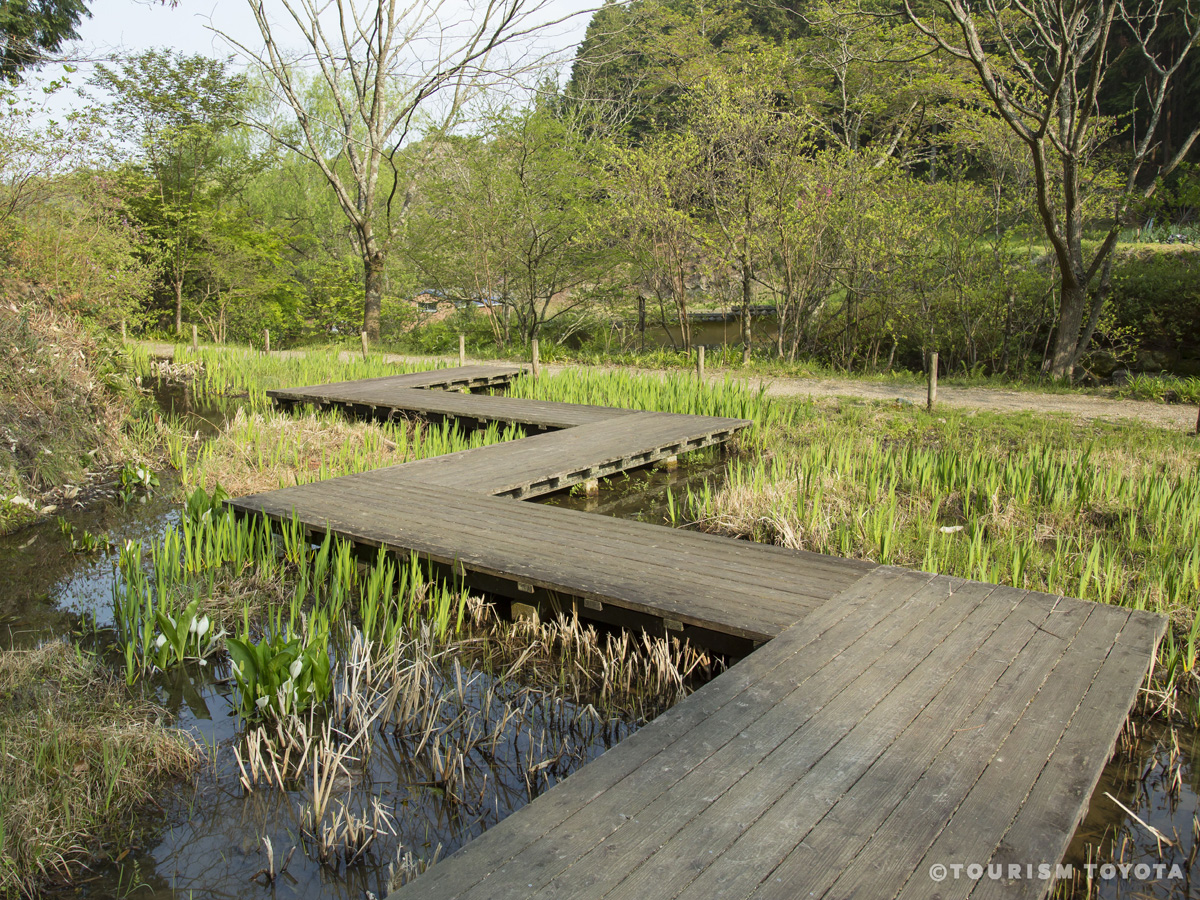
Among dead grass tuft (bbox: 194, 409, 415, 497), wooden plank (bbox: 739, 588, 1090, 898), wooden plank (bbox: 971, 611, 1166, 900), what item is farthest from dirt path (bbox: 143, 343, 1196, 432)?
wooden plank (bbox: 739, 588, 1090, 898)

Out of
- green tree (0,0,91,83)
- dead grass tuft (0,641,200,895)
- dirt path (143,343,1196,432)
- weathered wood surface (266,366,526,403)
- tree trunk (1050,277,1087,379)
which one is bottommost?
dead grass tuft (0,641,200,895)

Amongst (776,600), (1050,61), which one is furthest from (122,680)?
(1050,61)

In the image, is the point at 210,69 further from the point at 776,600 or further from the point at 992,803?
the point at 992,803

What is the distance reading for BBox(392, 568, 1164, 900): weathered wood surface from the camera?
6.75ft

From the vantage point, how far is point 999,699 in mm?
2926

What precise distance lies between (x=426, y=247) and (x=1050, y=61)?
15.5 m

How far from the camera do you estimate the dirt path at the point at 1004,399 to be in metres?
9.05

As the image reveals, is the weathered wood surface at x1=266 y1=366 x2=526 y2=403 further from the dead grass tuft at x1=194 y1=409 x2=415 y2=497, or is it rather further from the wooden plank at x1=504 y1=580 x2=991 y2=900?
the wooden plank at x1=504 y1=580 x2=991 y2=900

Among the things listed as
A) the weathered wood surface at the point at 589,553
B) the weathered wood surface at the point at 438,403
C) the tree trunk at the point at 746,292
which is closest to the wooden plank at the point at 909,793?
the weathered wood surface at the point at 589,553

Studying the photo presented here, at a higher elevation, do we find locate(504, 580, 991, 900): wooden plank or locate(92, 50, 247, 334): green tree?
locate(92, 50, 247, 334): green tree

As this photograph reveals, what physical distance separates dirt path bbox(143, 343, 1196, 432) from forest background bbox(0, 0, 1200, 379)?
1.83m

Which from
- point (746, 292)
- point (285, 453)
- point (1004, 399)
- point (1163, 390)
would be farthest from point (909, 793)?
point (746, 292)

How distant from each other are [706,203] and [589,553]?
11588mm

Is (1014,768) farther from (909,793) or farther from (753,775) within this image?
(753,775)
